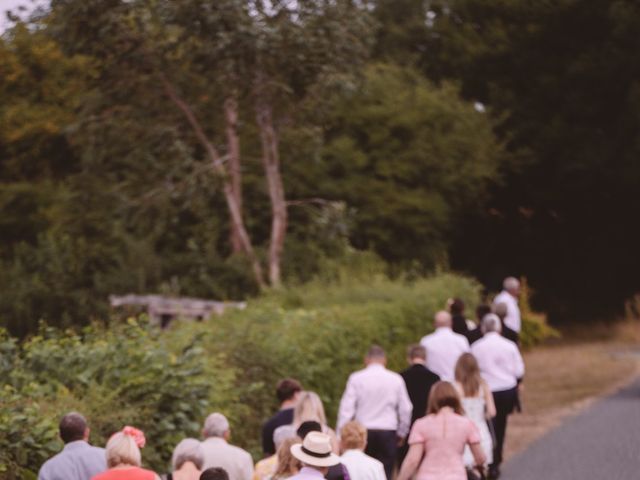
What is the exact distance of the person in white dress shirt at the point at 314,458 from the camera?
8422 mm

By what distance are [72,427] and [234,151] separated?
21049mm

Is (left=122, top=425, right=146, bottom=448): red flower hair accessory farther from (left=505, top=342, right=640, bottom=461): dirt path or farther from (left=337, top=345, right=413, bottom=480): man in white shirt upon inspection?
(left=505, top=342, right=640, bottom=461): dirt path

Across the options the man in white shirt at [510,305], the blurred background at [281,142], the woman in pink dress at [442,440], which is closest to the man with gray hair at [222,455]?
the woman in pink dress at [442,440]

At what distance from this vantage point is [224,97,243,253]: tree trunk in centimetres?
3048

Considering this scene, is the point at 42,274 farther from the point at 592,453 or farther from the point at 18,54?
the point at 592,453

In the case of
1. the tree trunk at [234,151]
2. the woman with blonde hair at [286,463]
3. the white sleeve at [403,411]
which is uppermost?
the tree trunk at [234,151]

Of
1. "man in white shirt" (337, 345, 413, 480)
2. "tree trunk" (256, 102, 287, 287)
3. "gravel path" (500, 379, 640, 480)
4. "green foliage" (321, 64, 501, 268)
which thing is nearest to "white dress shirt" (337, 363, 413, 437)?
"man in white shirt" (337, 345, 413, 480)

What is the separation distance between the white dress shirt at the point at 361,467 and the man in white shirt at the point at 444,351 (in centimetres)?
589

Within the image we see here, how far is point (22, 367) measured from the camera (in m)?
12.7

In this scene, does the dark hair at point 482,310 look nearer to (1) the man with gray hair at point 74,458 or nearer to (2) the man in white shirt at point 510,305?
(2) the man in white shirt at point 510,305

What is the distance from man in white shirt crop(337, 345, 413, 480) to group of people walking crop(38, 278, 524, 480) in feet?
0.03

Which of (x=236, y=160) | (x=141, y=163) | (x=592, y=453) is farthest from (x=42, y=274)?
(x=592, y=453)

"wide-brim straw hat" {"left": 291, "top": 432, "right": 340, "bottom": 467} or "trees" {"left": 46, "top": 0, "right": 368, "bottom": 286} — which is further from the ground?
"trees" {"left": 46, "top": 0, "right": 368, "bottom": 286}

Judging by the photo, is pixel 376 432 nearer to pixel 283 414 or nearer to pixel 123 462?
pixel 283 414
